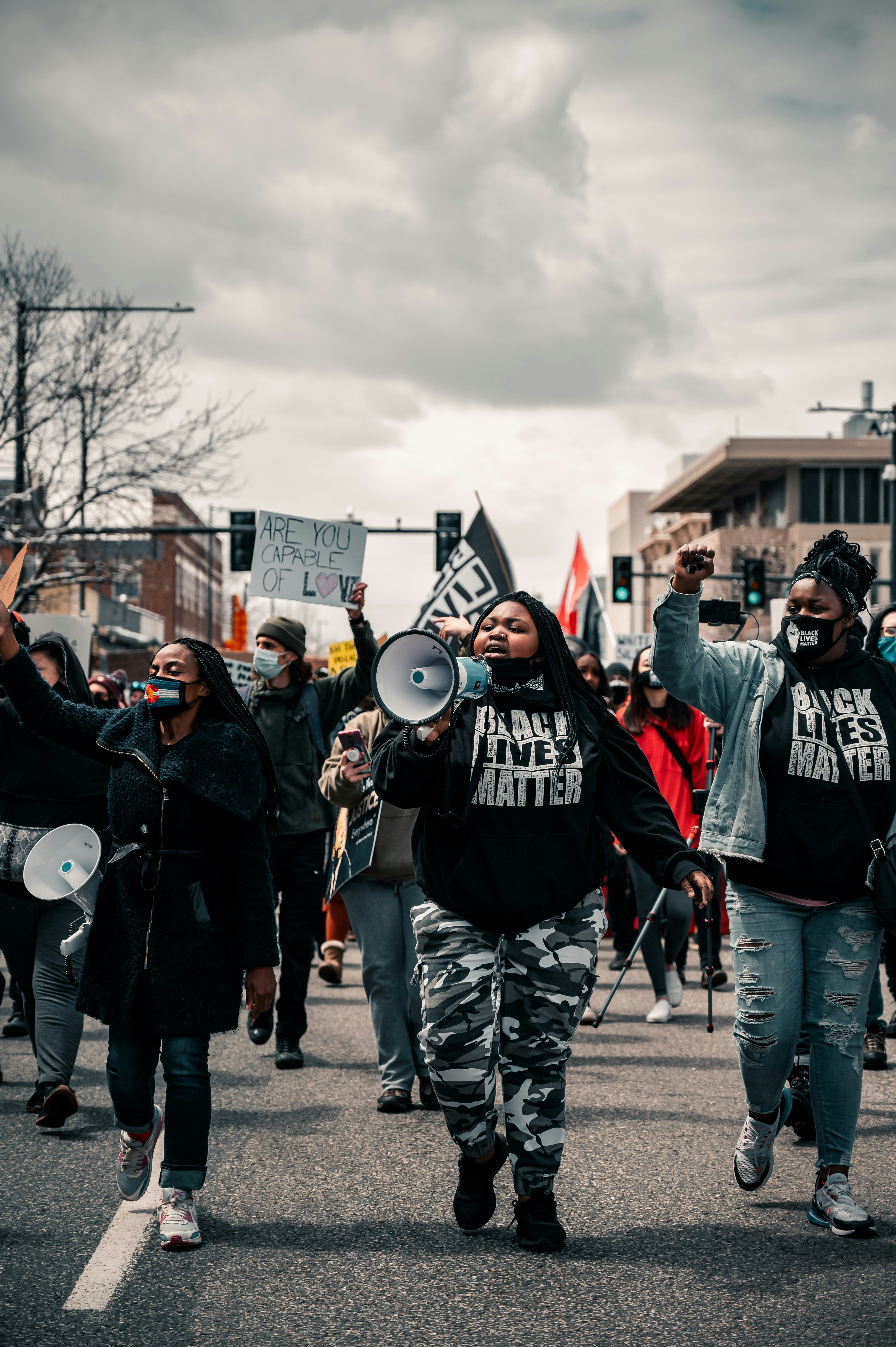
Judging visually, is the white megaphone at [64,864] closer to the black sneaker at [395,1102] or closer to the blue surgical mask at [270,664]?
the black sneaker at [395,1102]

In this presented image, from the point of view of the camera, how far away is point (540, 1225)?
4102mm

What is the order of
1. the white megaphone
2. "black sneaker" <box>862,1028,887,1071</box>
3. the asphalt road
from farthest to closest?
"black sneaker" <box>862,1028,887,1071</box>, the white megaphone, the asphalt road

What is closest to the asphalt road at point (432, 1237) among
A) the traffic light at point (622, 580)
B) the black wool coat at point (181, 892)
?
the black wool coat at point (181, 892)

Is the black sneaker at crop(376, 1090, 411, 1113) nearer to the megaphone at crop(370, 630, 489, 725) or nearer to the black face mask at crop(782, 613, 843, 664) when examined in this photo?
the megaphone at crop(370, 630, 489, 725)

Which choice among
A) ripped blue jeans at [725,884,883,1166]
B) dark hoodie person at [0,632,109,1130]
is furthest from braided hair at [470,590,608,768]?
dark hoodie person at [0,632,109,1130]

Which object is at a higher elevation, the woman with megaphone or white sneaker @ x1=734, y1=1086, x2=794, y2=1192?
the woman with megaphone

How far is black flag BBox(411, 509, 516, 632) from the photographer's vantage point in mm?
9797

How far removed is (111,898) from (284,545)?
4734mm

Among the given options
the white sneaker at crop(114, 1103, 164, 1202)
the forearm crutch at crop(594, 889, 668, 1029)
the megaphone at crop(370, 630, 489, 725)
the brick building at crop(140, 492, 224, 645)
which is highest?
the brick building at crop(140, 492, 224, 645)

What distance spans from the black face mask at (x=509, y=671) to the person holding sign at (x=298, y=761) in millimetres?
2614

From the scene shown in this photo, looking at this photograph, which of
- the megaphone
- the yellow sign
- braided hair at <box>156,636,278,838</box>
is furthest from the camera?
the yellow sign

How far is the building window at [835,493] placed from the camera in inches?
2288

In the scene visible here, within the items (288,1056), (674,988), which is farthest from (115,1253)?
(674,988)

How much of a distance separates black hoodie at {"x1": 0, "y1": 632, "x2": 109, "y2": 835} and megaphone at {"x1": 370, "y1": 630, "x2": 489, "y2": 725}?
A: 2.13 metres
